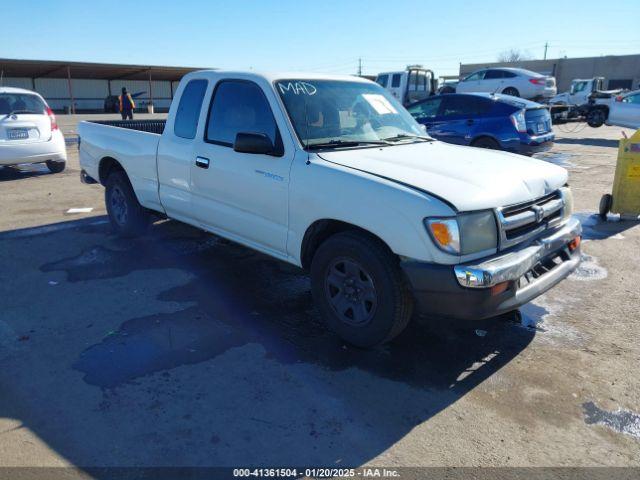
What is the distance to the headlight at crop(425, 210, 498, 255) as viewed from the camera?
3.09 m

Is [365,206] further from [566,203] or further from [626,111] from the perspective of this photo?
[626,111]

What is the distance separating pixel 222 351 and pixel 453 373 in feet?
5.33

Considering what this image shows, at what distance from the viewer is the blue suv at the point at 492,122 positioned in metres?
10.2

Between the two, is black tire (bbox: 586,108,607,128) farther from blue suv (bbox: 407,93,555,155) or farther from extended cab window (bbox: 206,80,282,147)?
extended cab window (bbox: 206,80,282,147)

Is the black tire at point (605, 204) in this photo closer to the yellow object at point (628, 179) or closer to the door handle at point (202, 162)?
the yellow object at point (628, 179)

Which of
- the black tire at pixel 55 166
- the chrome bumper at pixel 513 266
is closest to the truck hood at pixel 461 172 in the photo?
the chrome bumper at pixel 513 266

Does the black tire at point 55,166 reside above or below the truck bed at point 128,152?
below

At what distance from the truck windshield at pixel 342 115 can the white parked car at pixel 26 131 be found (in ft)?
26.6

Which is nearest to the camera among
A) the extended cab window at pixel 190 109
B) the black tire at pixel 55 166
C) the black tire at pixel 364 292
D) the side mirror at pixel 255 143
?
the black tire at pixel 364 292

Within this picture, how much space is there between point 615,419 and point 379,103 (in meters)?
3.16

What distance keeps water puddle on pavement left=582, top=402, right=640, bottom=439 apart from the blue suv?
7903 mm

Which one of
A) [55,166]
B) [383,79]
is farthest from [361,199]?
Result: [383,79]

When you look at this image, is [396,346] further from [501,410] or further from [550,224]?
[550,224]

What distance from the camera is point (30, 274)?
520 centimetres
